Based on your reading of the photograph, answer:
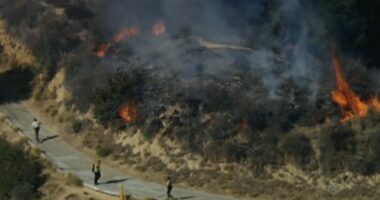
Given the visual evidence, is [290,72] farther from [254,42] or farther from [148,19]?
[148,19]

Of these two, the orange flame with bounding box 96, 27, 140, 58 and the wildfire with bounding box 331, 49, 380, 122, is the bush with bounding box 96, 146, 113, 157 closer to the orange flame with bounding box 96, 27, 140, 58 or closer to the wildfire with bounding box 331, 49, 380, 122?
the orange flame with bounding box 96, 27, 140, 58

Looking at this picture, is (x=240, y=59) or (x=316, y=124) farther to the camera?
(x=240, y=59)

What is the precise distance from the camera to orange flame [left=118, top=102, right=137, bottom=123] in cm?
5025

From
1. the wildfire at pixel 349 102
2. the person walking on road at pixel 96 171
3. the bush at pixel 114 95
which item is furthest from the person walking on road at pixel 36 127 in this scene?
the wildfire at pixel 349 102

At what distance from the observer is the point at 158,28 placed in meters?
59.9

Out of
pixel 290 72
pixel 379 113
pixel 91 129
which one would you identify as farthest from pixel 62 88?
pixel 379 113

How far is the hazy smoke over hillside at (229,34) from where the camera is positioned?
2048 inches

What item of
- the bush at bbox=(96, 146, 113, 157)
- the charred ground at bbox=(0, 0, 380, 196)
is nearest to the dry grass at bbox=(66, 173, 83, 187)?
the bush at bbox=(96, 146, 113, 157)

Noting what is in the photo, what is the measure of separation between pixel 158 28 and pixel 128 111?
11477 mm

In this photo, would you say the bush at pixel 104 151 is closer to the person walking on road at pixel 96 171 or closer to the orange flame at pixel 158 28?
the person walking on road at pixel 96 171

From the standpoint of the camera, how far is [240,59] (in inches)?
2095

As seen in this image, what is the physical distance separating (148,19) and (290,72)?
15.6 meters

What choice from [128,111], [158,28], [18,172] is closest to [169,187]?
[128,111]

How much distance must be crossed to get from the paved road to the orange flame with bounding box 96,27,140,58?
7032 mm
